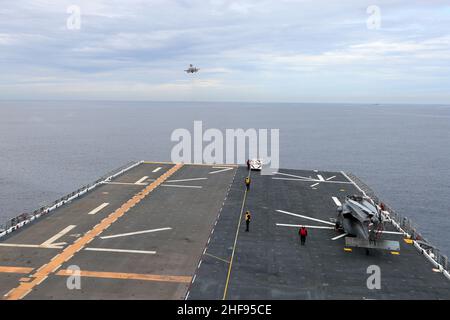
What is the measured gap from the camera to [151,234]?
113 feet

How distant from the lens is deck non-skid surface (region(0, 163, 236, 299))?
79.7ft

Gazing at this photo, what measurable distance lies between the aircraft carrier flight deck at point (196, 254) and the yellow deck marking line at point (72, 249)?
0.29 feet

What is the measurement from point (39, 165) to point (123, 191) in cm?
6623

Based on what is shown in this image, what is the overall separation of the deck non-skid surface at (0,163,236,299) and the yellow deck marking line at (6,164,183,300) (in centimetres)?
6

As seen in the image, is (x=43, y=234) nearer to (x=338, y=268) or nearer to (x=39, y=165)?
(x=338, y=268)

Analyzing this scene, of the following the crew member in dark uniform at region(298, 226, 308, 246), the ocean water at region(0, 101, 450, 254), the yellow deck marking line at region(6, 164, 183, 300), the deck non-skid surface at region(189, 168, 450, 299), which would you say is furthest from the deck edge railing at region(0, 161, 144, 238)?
the crew member in dark uniform at region(298, 226, 308, 246)

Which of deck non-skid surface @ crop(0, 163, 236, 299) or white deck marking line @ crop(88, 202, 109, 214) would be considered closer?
deck non-skid surface @ crop(0, 163, 236, 299)

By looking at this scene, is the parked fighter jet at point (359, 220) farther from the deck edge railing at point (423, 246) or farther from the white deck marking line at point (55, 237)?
the white deck marking line at point (55, 237)

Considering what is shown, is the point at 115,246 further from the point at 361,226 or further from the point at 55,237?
the point at 361,226

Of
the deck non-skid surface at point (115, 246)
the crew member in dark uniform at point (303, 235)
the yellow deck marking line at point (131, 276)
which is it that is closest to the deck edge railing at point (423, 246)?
the crew member in dark uniform at point (303, 235)

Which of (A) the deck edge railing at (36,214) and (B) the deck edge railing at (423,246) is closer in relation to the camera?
(B) the deck edge railing at (423,246)

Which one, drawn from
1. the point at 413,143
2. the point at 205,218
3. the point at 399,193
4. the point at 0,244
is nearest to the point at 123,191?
the point at 205,218

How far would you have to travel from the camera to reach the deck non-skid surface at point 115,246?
24.3 m

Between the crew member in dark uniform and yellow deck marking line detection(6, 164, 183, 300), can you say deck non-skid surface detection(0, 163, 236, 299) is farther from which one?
the crew member in dark uniform
